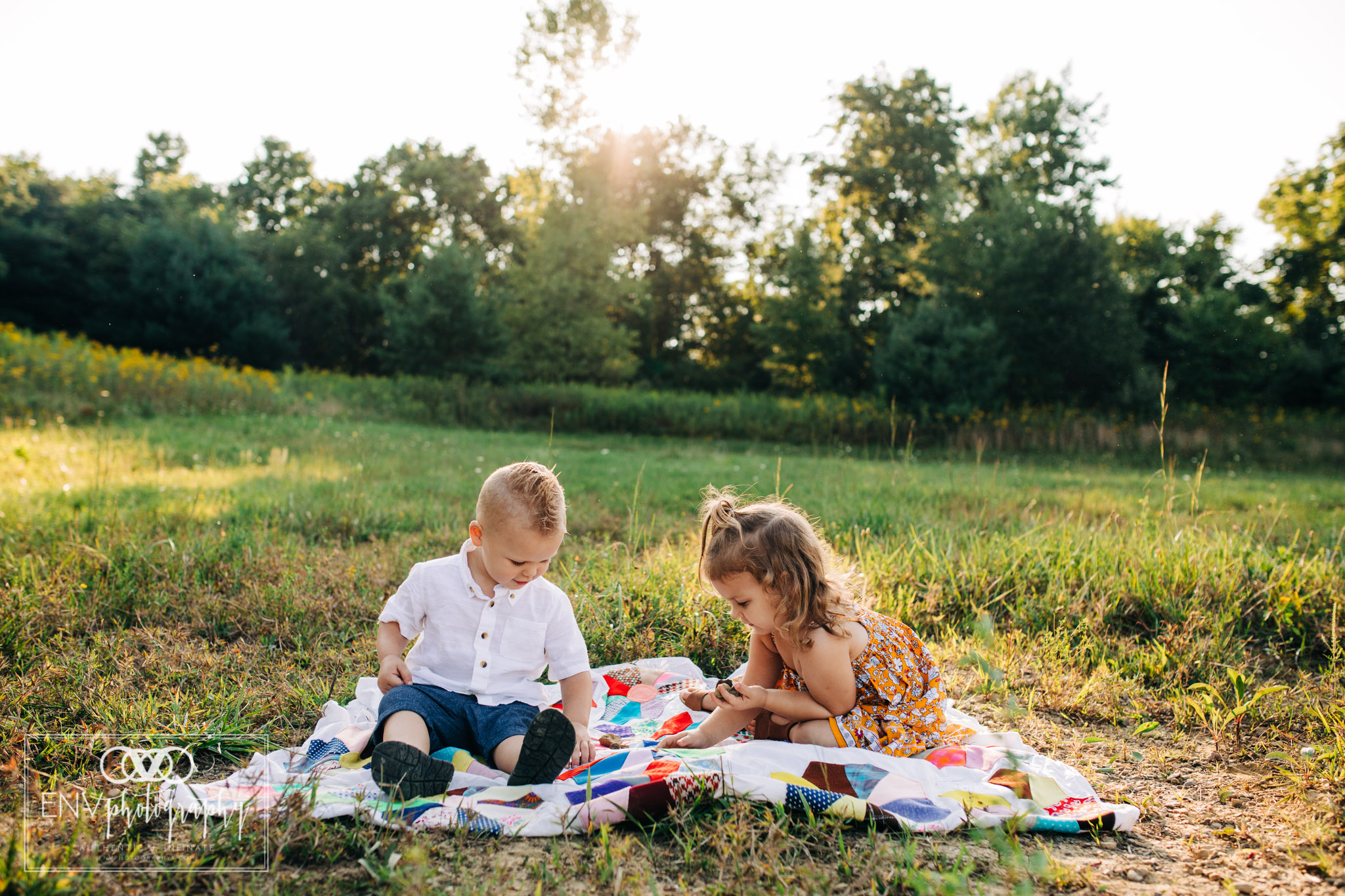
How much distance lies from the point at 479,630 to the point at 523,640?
14 centimetres

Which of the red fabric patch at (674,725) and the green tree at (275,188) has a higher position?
the green tree at (275,188)

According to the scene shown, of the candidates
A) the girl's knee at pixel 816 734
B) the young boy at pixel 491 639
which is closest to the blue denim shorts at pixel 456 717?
the young boy at pixel 491 639

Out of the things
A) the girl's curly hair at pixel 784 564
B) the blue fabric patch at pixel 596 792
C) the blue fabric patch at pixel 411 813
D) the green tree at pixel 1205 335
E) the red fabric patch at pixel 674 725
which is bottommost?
the red fabric patch at pixel 674 725

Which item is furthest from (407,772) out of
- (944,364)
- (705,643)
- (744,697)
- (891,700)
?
(944,364)

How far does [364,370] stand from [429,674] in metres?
28.2

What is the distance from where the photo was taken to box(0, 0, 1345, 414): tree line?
62.3 feet

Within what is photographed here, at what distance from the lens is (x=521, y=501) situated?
222 centimetres

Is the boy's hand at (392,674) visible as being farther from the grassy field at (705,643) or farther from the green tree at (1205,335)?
the green tree at (1205,335)

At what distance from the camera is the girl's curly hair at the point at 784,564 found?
91.4 inches

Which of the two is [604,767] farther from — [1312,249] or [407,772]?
[1312,249]

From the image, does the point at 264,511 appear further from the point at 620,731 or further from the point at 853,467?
the point at 853,467

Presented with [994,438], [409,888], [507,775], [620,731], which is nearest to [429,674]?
[507,775]

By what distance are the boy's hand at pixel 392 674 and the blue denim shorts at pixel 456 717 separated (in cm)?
4

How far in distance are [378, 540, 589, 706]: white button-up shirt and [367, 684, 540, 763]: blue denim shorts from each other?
41 millimetres
